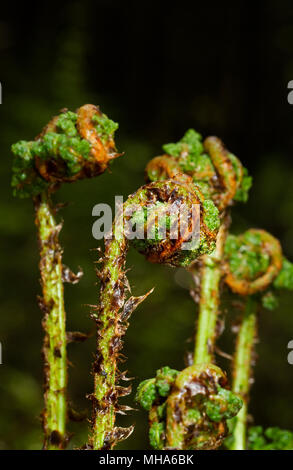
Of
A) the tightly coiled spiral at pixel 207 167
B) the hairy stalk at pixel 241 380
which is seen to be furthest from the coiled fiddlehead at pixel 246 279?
the tightly coiled spiral at pixel 207 167

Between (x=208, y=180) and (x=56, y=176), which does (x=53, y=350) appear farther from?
(x=208, y=180)

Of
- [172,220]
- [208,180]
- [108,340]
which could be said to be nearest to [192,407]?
[108,340]

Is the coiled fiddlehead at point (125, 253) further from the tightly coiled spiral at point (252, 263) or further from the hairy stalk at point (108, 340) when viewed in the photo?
the tightly coiled spiral at point (252, 263)

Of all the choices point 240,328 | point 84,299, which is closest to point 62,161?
point 240,328

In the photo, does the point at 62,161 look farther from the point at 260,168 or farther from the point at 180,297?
the point at 260,168

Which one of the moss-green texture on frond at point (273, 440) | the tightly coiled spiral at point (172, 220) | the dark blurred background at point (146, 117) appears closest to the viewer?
the tightly coiled spiral at point (172, 220)
